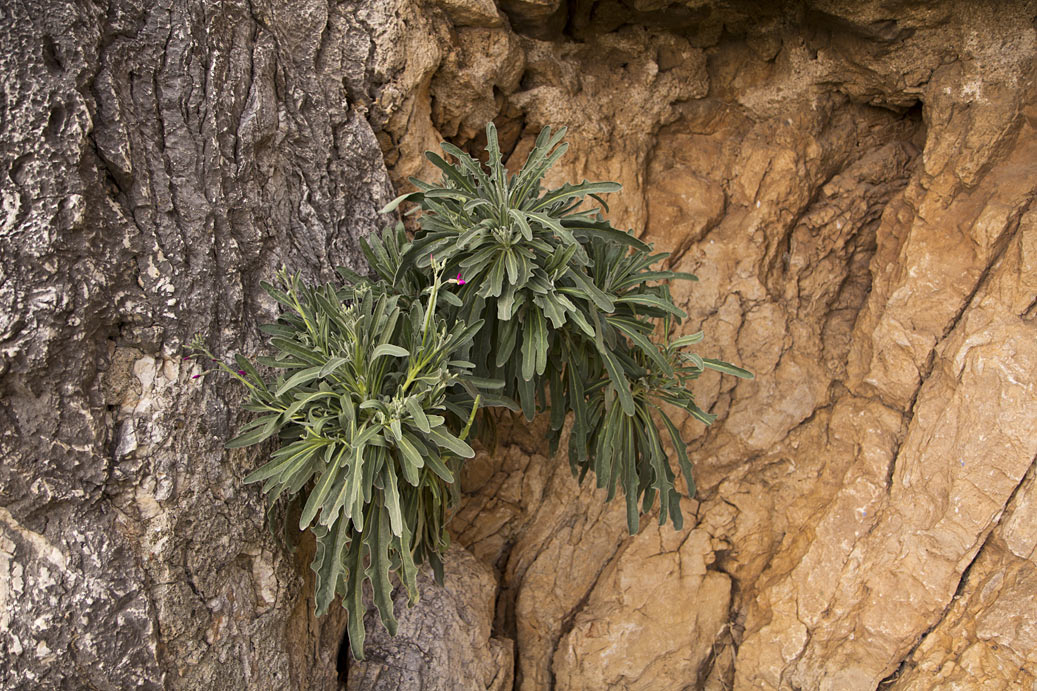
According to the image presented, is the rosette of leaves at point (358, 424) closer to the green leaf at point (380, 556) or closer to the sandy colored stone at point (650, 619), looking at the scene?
the green leaf at point (380, 556)

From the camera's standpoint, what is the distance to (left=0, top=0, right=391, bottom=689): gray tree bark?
6.26ft

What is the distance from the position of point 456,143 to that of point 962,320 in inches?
82.5

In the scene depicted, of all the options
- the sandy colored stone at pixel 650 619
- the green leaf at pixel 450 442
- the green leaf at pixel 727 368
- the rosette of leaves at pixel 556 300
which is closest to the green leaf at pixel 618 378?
the rosette of leaves at pixel 556 300

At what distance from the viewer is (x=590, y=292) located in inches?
86.3

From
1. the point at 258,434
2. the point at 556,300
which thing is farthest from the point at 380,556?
the point at 556,300

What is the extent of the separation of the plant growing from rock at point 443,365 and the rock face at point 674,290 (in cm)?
29

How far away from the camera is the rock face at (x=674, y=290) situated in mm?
1987

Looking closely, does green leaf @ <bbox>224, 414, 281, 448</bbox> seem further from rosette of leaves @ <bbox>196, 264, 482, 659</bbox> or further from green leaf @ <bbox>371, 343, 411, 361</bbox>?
green leaf @ <bbox>371, 343, 411, 361</bbox>

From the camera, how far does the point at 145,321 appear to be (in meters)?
2.12

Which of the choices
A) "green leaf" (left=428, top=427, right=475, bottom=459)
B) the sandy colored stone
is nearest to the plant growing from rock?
"green leaf" (left=428, top=427, right=475, bottom=459)

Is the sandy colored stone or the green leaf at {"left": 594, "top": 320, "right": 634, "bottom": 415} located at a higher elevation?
the green leaf at {"left": 594, "top": 320, "right": 634, "bottom": 415}

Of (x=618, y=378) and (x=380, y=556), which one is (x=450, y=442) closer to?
(x=380, y=556)

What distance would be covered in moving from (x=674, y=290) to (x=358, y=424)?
1.66 metres

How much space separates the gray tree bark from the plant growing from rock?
0.61ft
